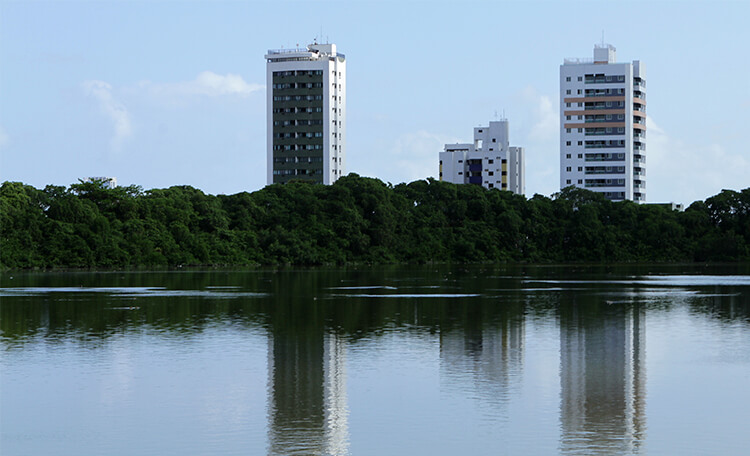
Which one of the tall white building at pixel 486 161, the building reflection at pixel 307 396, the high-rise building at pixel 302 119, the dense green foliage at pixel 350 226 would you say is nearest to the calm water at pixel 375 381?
the building reflection at pixel 307 396

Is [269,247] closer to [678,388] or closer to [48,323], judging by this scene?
[48,323]

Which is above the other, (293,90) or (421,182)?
(293,90)

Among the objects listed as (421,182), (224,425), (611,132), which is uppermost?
(611,132)

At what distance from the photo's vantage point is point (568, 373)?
20172 millimetres

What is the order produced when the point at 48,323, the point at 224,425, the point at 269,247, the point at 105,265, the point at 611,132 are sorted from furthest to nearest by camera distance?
the point at 611,132 → the point at 269,247 → the point at 105,265 → the point at 48,323 → the point at 224,425

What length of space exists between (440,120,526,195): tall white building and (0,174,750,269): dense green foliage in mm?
50083

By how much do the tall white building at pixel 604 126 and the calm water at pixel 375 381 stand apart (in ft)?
434

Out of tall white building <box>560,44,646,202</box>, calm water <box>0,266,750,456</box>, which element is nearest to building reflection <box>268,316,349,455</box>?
calm water <box>0,266,750,456</box>

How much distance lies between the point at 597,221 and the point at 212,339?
333 ft

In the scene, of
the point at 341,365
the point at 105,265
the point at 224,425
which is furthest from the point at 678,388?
the point at 105,265

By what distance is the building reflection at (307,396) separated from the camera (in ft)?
45.3

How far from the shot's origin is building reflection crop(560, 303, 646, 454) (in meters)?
14.0

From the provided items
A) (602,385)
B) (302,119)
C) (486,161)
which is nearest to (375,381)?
(602,385)

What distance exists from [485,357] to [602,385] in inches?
173
